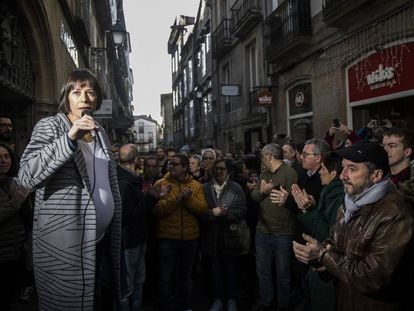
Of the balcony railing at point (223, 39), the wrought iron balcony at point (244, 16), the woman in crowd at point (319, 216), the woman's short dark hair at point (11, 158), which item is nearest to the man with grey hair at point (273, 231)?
the woman in crowd at point (319, 216)

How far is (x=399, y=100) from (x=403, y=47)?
110cm

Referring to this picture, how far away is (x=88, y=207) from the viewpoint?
6.43 ft

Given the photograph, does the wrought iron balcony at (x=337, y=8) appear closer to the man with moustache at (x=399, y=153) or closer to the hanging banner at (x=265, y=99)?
the hanging banner at (x=265, y=99)

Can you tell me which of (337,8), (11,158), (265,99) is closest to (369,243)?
(11,158)

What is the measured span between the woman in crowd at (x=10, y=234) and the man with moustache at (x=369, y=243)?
226 centimetres

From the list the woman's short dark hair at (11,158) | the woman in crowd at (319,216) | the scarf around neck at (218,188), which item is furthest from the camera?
the scarf around neck at (218,188)

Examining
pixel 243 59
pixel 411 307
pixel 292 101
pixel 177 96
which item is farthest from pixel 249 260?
pixel 177 96

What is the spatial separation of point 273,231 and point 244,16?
13.1 m

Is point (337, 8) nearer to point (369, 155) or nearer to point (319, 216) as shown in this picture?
point (319, 216)

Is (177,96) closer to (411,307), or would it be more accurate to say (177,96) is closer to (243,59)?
(243,59)

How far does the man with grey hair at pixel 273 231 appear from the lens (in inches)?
185

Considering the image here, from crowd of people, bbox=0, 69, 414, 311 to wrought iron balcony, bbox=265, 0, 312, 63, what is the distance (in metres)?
5.23

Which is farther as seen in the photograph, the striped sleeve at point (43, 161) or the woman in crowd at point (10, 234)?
the woman in crowd at point (10, 234)

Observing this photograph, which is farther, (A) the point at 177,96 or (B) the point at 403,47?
(A) the point at 177,96
